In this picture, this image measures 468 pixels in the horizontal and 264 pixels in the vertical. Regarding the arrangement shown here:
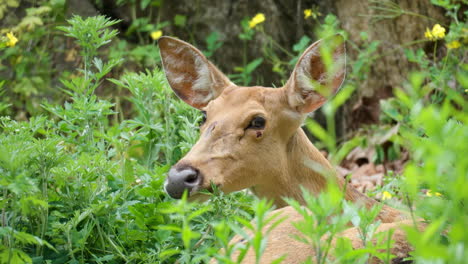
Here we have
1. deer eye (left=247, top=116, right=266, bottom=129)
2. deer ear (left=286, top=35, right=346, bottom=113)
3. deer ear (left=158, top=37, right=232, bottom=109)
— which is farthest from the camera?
deer ear (left=158, top=37, right=232, bottom=109)

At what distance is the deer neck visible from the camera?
Answer: 3570 mm

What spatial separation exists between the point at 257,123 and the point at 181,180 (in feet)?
2.24

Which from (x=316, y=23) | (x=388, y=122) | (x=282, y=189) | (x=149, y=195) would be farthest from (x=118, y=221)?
(x=316, y=23)

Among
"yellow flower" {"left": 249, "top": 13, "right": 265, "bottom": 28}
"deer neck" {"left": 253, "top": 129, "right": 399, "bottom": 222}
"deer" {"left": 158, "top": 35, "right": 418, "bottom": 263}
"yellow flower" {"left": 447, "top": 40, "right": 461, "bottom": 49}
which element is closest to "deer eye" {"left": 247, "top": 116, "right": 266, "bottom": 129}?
"deer" {"left": 158, "top": 35, "right": 418, "bottom": 263}

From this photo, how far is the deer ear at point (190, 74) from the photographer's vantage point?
4.04 meters

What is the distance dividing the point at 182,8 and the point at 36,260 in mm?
5682

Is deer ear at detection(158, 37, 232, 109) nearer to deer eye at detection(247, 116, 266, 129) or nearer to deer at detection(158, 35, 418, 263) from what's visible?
deer at detection(158, 35, 418, 263)

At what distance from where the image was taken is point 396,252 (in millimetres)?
2119

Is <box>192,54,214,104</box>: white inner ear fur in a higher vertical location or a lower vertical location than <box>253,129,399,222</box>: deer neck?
higher

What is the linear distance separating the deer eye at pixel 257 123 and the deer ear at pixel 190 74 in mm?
521

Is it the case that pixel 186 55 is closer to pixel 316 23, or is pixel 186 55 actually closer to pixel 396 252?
pixel 396 252

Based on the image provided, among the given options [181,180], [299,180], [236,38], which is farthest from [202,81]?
[236,38]

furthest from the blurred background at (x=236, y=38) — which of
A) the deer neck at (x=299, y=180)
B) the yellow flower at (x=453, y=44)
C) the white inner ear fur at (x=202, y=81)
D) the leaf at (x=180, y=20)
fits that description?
the deer neck at (x=299, y=180)

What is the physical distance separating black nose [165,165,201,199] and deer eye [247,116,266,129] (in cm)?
51
